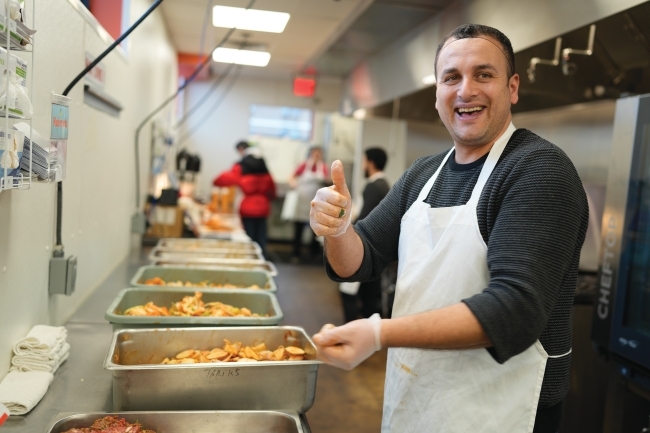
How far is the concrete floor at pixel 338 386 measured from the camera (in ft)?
11.6

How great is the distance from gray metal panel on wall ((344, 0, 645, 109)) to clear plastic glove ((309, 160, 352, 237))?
1.64 meters

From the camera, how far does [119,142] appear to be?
3.58m

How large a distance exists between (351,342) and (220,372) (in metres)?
0.64

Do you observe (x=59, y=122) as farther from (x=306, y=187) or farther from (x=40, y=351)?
(x=306, y=187)

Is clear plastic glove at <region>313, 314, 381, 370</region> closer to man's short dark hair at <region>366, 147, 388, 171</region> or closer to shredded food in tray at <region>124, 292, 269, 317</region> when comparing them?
shredded food in tray at <region>124, 292, 269, 317</region>

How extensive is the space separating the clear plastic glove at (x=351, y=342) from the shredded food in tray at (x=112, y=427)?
631 millimetres

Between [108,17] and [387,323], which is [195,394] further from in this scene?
[108,17]

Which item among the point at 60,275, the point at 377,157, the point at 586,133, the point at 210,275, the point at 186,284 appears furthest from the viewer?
the point at 377,157

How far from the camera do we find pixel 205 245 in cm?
441

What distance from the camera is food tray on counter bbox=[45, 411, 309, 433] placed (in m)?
1.46

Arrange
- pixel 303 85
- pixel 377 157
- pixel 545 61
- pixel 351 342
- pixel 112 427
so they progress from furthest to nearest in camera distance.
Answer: pixel 303 85
pixel 377 157
pixel 545 61
pixel 112 427
pixel 351 342

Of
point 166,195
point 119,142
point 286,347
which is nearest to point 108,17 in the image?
point 119,142

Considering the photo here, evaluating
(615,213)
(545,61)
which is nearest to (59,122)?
(615,213)

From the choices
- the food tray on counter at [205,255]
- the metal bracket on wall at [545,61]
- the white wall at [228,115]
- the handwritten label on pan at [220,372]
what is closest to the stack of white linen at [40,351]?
the handwritten label on pan at [220,372]
